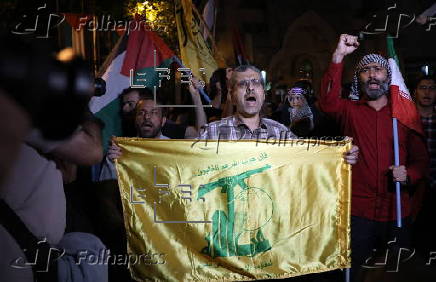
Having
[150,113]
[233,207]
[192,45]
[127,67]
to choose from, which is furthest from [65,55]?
[192,45]

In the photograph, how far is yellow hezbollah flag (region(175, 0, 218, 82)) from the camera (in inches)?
219

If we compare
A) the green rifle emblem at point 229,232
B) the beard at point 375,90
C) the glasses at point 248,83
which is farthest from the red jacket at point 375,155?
the green rifle emblem at point 229,232

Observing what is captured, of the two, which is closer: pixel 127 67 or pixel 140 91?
pixel 140 91

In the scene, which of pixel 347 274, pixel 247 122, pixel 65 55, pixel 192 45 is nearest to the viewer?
pixel 65 55

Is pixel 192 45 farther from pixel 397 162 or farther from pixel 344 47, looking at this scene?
pixel 397 162

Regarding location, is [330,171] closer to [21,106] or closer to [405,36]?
[21,106]

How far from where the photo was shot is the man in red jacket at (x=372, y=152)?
13.1ft

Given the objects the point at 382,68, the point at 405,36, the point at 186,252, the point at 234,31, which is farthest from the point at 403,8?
the point at 186,252

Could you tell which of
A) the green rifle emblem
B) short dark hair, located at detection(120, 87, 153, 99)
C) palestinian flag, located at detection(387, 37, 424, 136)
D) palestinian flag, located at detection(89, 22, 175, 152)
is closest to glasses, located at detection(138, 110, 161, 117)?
short dark hair, located at detection(120, 87, 153, 99)

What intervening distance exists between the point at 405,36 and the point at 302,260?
20.7 meters

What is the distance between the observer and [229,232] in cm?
366

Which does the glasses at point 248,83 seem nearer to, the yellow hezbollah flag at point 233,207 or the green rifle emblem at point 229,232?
the yellow hezbollah flag at point 233,207

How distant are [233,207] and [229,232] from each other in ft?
0.62

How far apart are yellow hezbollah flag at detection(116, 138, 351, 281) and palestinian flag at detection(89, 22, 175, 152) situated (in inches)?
44.3
